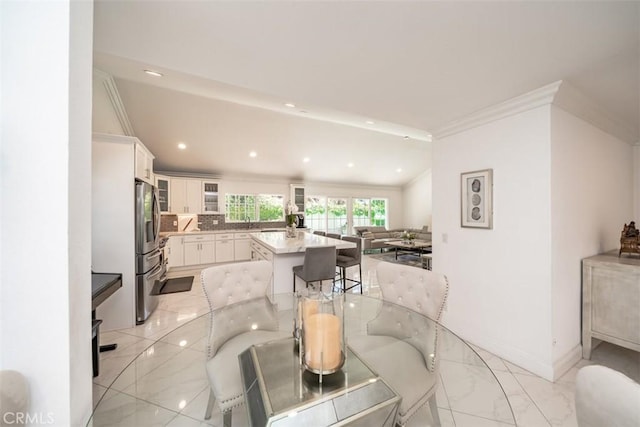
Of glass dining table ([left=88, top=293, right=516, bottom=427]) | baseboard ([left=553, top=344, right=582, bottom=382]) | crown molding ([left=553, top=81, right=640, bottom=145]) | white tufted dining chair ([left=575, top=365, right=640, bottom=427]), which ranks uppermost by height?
crown molding ([left=553, top=81, right=640, bottom=145])

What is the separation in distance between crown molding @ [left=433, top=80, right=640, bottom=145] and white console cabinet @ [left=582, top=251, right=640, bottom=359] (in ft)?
4.37

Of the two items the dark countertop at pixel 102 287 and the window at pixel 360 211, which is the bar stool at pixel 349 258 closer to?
the dark countertop at pixel 102 287

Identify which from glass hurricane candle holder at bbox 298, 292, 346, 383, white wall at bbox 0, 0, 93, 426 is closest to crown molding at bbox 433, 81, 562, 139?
glass hurricane candle holder at bbox 298, 292, 346, 383

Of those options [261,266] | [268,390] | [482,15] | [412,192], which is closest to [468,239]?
[482,15]

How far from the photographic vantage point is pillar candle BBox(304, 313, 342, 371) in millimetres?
976

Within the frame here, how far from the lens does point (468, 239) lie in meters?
2.42

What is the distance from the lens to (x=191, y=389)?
1388 millimetres

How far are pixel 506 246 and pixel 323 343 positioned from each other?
205 cm

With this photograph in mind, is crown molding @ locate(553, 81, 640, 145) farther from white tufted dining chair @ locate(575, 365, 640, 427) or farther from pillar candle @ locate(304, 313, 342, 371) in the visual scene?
pillar candle @ locate(304, 313, 342, 371)

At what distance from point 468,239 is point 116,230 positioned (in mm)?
3838

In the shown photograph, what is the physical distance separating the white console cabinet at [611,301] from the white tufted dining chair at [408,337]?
1.67 meters

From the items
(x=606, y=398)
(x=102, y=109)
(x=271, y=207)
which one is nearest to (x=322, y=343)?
(x=606, y=398)

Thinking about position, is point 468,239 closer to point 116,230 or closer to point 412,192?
point 116,230

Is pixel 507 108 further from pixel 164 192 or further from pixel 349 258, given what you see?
pixel 164 192
